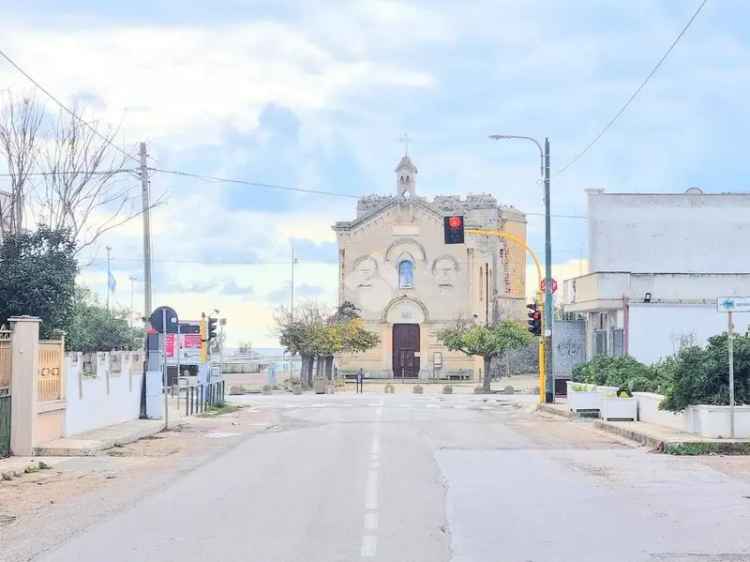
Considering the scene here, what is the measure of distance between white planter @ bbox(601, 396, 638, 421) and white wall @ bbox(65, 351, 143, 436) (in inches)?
499

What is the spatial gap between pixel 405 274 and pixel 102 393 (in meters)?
50.9

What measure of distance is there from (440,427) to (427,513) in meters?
15.7

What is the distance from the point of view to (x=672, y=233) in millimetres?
43938

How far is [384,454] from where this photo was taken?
20.1m

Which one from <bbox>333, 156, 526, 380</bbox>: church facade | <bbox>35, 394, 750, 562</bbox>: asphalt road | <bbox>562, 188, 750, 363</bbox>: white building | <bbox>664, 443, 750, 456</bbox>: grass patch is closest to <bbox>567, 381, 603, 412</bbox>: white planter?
<bbox>35, 394, 750, 562</bbox>: asphalt road

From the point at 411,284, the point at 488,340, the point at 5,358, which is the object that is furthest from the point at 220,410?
the point at 411,284

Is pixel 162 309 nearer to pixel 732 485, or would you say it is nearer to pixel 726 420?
pixel 726 420

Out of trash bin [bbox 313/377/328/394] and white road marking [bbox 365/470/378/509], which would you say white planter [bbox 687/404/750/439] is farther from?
trash bin [bbox 313/377/328/394]

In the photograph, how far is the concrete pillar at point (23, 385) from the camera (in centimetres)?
1975

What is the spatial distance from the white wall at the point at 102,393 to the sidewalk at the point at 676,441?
1216 centimetres

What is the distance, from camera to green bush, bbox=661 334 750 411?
2134 cm

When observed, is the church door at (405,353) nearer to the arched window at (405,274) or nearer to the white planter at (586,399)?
the arched window at (405,274)

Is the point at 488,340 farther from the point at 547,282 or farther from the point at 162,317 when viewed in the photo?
the point at 162,317

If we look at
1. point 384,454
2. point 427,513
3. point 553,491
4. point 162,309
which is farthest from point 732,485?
point 162,309
